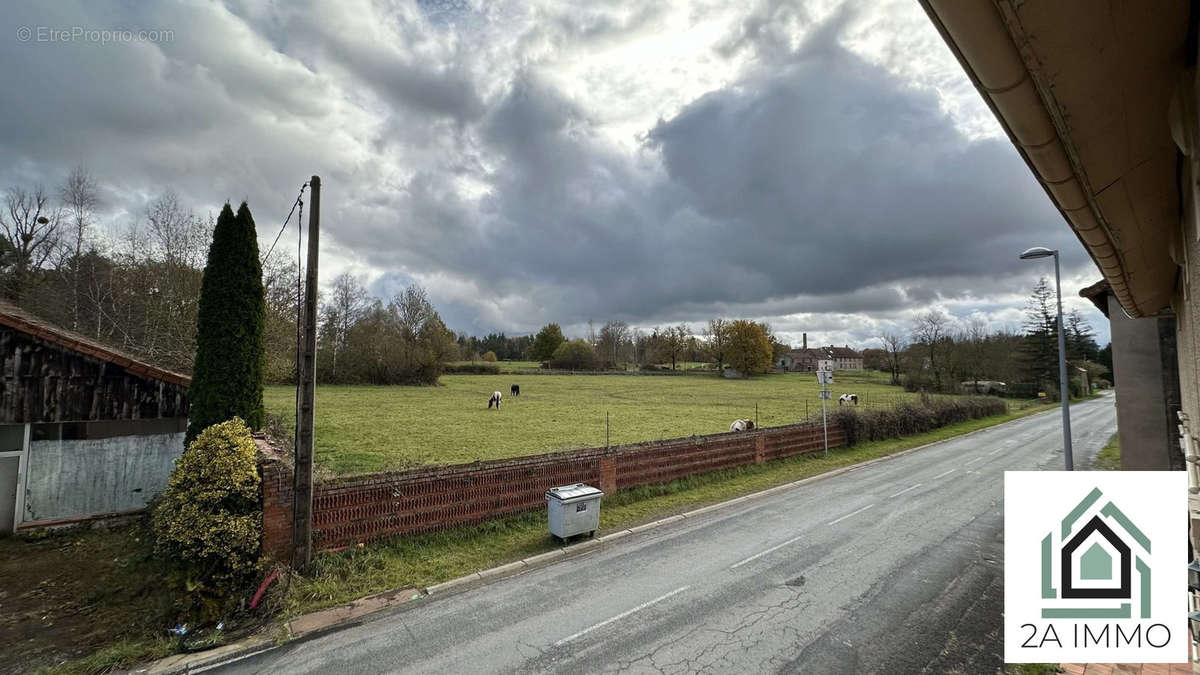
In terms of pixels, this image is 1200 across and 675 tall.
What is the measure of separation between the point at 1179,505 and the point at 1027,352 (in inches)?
2565

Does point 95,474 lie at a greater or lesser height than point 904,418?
greater

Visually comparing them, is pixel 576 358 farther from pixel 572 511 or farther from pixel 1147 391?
pixel 572 511

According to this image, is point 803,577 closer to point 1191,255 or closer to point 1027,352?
point 1191,255

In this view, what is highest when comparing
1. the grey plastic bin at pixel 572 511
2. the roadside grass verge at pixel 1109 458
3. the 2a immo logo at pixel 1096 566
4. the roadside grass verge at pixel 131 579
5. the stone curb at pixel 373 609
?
the 2a immo logo at pixel 1096 566

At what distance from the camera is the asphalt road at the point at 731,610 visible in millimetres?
5574

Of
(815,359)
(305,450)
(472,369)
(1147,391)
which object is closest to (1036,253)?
(1147,391)

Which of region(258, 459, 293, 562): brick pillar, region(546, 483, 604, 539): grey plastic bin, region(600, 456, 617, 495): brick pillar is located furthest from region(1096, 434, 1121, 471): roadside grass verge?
region(258, 459, 293, 562): brick pillar

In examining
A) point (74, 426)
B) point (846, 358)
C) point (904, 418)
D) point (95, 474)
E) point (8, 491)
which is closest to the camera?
point (8, 491)

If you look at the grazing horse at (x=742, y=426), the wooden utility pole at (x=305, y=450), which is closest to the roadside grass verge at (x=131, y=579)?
the wooden utility pole at (x=305, y=450)

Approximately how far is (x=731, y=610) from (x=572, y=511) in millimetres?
3623

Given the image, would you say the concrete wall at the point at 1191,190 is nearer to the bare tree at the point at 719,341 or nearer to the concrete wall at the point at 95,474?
the concrete wall at the point at 95,474

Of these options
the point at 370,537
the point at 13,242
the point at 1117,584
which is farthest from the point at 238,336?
the point at 13,242

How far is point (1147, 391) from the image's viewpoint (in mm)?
12453

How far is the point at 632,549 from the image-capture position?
9.19 metres
